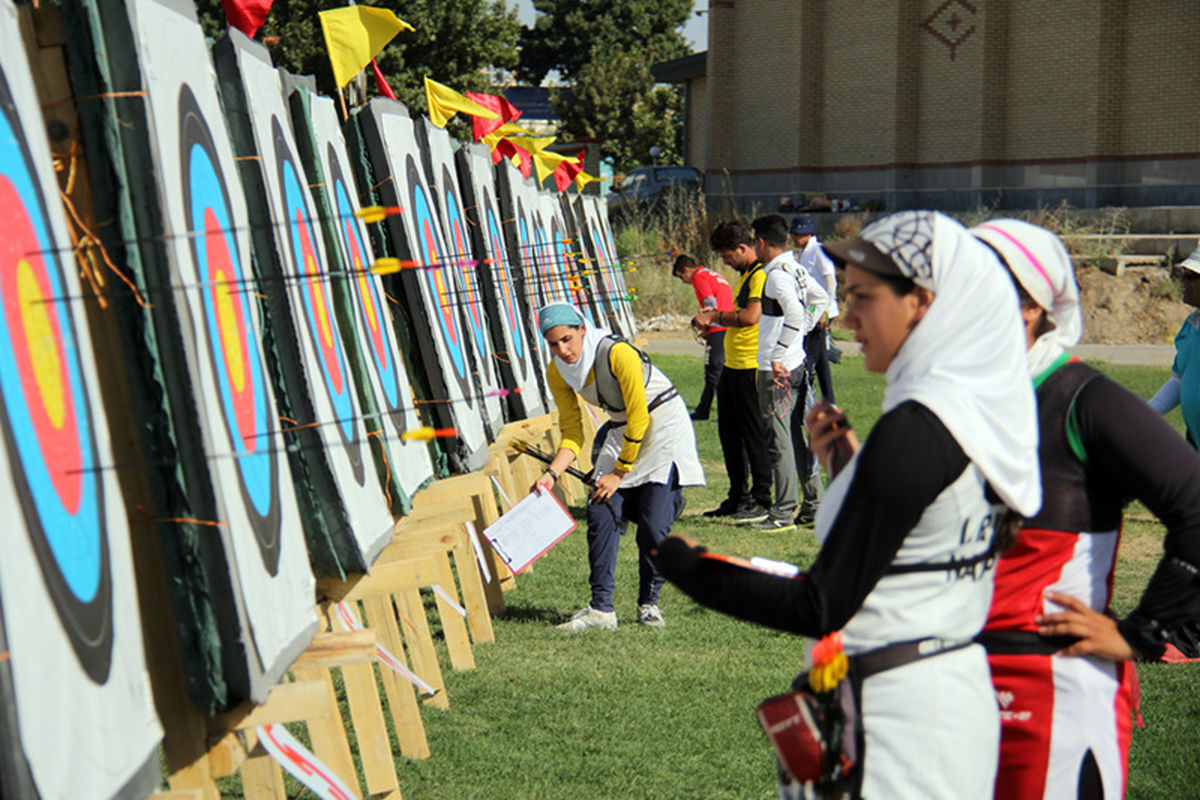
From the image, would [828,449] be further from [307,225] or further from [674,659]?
[674,659]

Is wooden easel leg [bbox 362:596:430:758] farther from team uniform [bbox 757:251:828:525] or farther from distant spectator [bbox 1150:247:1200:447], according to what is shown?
team uniform [bbox 757:251:828:525]

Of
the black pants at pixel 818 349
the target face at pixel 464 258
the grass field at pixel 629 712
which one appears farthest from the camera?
the black pants at pixel 818 349

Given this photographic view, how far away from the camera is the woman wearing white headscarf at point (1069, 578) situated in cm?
267

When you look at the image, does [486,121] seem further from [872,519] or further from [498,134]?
[872,519]

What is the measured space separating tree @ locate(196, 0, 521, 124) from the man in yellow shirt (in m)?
24.2

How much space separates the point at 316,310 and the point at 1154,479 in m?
2.56

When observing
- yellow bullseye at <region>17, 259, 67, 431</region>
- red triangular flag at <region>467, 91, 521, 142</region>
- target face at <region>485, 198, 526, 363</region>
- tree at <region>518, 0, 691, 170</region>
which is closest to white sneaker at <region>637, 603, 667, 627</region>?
target face at <region>485, 198, 526, 363</region>

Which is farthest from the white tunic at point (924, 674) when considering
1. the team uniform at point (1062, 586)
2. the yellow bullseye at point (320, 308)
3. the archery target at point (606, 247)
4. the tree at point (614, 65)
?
the tree at point (614, 65)

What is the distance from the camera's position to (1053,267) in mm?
2764

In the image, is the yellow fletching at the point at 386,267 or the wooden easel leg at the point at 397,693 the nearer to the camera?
the yellow fletching at the point at 386,267

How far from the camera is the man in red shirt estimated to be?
35.6 ft

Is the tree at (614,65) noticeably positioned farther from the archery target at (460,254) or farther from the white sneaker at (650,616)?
the white sneaker at (650,616)

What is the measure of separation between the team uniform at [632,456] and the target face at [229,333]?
3396 mm

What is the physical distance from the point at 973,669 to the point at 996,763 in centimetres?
22
